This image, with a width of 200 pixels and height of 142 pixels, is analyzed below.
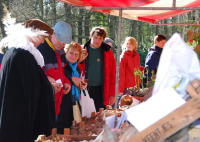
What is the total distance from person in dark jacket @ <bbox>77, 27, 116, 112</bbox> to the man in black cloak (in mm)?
1429

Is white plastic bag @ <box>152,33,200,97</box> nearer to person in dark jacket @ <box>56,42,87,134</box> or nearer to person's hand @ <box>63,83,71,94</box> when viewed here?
person's hand @ <box>63,83,71,94</box>

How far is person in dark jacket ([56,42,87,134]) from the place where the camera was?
8.89 ft

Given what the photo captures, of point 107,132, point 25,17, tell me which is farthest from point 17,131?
point 25,17

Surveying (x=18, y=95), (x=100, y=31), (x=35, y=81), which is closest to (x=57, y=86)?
(x=35, y=81)

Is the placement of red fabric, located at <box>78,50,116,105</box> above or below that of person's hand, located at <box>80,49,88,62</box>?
below

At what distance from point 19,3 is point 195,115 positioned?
33.4 feet

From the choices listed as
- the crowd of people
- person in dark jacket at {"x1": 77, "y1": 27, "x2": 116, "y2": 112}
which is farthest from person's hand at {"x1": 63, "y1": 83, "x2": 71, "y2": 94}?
person in dark jacket at {"x1": 77, "y1": 27, "x2": 116, "y2": 112}

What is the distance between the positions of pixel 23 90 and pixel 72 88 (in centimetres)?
104

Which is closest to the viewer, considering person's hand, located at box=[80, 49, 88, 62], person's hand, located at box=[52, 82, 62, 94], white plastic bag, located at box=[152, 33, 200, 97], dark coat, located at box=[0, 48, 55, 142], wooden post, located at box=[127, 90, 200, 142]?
wooden post, located at box=[127, 90, 200, 142]

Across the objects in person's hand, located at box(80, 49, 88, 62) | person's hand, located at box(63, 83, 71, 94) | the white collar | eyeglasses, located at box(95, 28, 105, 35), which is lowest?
person's hand, located at box(63, 83, 71, 94)

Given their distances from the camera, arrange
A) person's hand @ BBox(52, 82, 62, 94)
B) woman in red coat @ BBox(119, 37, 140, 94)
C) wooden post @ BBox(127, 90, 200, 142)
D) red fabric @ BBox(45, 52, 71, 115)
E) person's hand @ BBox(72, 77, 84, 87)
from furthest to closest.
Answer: woman in red coat @ BBox(119, 37, 140, 94)
person's hand @ BBox(72, 77, 84, 87)
red fabric @ BBox(45, 52, 71, 115)
person's hand @ BBox(52, 82, 62, 94)
wooden post @ BBox(127, 90, 200, 142)

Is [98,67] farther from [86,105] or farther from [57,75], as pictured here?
[57,75]

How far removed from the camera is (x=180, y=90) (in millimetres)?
1069

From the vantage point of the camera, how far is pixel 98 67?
11.5ft
